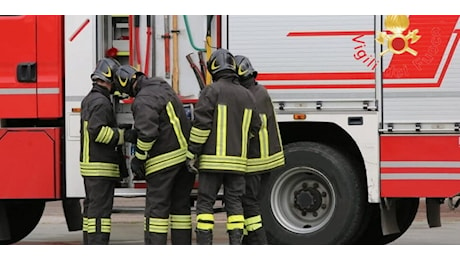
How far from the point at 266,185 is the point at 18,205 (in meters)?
2.71

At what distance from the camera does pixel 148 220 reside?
986 cm

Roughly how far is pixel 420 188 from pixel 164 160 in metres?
2.21

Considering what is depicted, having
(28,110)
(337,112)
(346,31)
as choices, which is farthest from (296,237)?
(28,110)

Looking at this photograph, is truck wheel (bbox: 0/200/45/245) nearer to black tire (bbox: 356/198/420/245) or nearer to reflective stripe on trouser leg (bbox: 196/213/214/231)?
reflective stripe on trouser leg (bbox: 196/213/214/231)

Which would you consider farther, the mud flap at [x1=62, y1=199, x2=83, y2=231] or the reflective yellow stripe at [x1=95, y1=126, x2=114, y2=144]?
the mud flap at [x1=62, y1=199, x2=83, y2=231]

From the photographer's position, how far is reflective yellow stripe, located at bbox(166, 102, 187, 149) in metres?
9.76

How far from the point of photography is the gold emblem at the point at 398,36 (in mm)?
10094

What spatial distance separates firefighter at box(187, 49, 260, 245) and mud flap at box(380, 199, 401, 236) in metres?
1.47

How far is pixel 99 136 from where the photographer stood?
32.5 ft

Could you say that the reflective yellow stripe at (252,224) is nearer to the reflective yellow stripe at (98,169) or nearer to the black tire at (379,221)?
the reflective yellow stripe at (98,169)

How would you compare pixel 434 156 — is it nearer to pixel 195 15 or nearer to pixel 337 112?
pixel 337 112

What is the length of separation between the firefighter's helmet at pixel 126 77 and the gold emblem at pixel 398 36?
2.09 meters

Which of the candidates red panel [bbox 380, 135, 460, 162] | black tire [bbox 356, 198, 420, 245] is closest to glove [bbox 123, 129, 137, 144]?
red panel [bbox 380, 135, 460, 162]

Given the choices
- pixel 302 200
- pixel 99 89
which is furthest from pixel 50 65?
pixel 302 200
